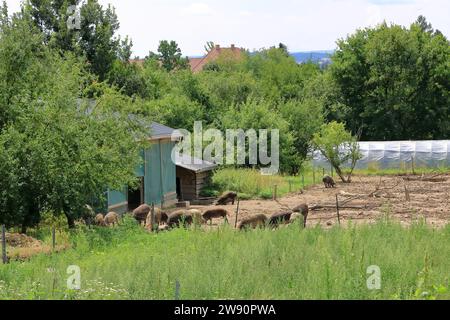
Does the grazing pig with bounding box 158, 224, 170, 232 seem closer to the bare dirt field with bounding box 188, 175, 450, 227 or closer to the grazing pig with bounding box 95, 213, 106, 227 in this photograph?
the grazing pig with bounding box 95, 213, 106, 227

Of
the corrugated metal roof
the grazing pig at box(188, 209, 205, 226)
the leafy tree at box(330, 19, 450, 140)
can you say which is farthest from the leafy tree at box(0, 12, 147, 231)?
the leafy tree at box(330, 19, 450, 140)

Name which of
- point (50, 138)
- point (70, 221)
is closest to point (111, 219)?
point (70, 221)

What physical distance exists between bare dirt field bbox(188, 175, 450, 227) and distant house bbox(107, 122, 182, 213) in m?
1.96

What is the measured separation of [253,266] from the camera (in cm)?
1430

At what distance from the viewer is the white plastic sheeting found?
53719mm

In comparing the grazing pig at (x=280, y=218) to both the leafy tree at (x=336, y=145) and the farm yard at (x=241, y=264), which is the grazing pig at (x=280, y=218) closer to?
the farm yard at (x=241, y=264)

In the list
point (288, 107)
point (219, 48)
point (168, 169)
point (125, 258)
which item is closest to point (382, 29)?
point (288, 107)

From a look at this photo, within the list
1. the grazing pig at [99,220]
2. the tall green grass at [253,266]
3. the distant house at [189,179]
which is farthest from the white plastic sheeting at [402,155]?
the tall green grass at [253,266]

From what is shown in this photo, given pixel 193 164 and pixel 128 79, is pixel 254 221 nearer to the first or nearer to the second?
pixel 193 164

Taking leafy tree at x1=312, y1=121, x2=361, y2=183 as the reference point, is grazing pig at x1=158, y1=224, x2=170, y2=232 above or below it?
below

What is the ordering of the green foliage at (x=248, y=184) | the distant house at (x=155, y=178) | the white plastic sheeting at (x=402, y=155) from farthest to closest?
the white plastic sheeting at (x=402, y=155)
the green foliage at (x=248, y=184)
the distant house at (x=155, y=178)

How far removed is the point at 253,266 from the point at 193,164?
24769 millimetres

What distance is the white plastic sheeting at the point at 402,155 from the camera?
53.7 meters

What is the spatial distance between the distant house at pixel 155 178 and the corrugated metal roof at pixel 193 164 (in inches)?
52.5
